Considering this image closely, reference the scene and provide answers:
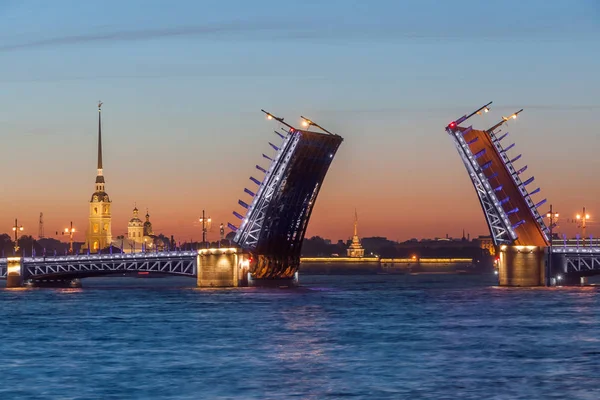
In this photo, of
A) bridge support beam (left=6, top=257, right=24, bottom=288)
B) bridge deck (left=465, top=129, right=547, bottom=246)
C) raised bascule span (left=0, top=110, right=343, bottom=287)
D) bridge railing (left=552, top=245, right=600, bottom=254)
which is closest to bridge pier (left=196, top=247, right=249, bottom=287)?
raised bascule span (left=0, top=110, right=343, bottom=287)

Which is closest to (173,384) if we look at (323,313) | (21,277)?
(323,313)

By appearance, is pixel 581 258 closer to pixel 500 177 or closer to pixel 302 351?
pixel 500 177

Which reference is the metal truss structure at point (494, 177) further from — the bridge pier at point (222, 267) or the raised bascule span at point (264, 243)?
the bridge pier at point (222, 267)

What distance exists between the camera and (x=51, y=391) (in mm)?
34062

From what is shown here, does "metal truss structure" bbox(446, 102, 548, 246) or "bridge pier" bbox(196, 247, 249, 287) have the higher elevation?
"metal truss structure" bbox(446, 102, 548, 246)

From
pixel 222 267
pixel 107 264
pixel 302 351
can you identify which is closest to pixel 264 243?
pixel 222 267

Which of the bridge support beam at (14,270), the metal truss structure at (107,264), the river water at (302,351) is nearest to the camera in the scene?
the river water at (302,351)

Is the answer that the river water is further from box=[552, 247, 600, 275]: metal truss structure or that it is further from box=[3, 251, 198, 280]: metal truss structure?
box=[3, 251, 198, 280]: metal truss structure

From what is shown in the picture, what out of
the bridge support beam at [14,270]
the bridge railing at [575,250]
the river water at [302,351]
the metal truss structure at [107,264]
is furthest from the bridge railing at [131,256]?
the bridge railing at [575,250]

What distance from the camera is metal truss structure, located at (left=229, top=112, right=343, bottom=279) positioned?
82562mm

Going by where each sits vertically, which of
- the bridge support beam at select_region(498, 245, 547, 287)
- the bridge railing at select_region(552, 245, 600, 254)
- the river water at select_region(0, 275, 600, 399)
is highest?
the bridge railing at select_region(552, 245, 600, 254)

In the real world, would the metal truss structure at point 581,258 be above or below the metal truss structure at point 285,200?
below

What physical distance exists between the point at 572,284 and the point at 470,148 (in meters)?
33.6

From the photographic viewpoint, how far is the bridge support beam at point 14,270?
10844cm
